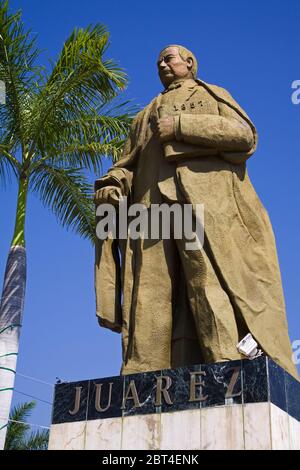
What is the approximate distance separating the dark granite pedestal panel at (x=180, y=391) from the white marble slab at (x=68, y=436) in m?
0.06

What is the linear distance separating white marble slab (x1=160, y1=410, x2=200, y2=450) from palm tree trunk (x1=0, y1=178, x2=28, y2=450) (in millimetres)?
6275

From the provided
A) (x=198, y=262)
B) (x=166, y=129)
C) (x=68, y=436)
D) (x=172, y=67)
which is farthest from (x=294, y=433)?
(x=172, y=67)

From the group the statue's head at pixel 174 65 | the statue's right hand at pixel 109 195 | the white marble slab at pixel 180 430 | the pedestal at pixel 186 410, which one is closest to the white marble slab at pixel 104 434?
the pedestal at pixel 186 410

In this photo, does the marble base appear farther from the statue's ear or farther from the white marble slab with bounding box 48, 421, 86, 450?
the statue's ear

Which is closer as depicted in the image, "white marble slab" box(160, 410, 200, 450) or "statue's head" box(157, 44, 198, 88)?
"white marble slab" box(160, 410, 200, 450)

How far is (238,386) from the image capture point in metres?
5.77

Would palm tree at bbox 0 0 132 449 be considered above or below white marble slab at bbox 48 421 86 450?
above

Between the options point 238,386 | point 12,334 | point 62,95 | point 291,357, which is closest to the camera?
point 238,386

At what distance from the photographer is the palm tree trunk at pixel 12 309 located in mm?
11859

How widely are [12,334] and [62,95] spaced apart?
4.17 m

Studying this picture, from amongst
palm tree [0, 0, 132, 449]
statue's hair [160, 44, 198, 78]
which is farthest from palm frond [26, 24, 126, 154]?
statue's hair [160, 44, 198, 78]

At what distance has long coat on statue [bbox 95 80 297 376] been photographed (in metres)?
6.58

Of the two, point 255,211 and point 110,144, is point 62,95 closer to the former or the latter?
point 110,144

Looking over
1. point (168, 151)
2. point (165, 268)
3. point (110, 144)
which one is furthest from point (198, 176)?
point (110, 144)
